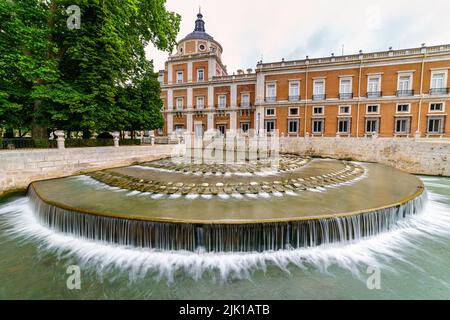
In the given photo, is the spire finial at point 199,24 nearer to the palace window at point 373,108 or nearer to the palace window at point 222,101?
the palace window at point 222,101

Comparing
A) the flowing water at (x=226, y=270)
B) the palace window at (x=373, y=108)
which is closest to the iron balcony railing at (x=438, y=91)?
the palace window at (x=373, y=108)

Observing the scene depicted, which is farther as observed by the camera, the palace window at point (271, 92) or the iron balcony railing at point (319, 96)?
the palace window at point (271, 92)

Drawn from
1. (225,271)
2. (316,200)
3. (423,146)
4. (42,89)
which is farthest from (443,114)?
(42,89)

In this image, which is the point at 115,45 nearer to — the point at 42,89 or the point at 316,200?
the point at 42,89

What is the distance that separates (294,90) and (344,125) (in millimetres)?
6995

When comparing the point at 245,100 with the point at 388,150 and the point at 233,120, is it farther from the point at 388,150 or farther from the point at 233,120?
the point at 388,150

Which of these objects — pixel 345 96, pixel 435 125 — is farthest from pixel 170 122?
pixel 435 125

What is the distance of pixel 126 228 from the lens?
476 centimetres

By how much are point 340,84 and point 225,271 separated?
82.3ft

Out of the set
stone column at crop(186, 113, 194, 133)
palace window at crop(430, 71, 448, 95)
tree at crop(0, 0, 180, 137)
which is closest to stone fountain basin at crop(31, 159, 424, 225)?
tree at crop(0, 0, 180, 137)

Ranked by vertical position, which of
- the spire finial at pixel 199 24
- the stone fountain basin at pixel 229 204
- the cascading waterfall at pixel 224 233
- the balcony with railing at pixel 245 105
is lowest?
the cascading waterfall at pixel 224 233

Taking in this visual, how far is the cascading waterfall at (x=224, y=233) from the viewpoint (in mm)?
4488

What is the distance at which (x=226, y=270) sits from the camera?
161 inches

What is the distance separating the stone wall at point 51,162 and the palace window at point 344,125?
71.4 ft
